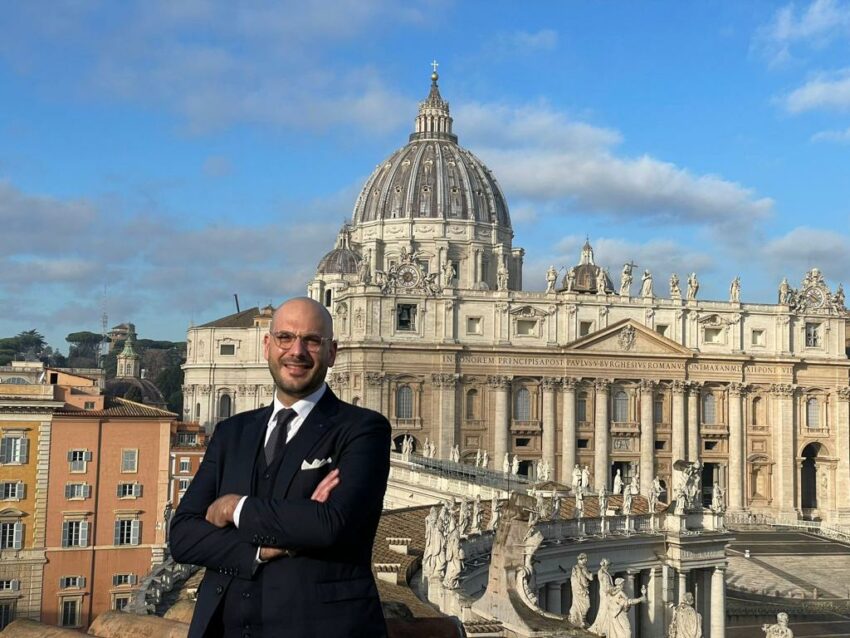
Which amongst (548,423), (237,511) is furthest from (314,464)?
(548,423)

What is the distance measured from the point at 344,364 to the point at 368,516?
62.0 metres

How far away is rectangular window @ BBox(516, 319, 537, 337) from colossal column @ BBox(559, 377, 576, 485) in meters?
3.48

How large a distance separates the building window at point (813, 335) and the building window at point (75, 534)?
48.3 metres

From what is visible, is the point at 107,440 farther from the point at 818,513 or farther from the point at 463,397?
the point at 818,513

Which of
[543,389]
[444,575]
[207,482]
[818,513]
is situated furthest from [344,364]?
[207,482]

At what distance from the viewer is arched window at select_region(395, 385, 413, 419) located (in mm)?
65062

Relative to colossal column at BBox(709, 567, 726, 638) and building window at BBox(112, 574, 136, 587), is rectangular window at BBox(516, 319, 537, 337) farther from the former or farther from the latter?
colossal column at BBox(709, 567, 726, 638)

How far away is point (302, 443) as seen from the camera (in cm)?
471

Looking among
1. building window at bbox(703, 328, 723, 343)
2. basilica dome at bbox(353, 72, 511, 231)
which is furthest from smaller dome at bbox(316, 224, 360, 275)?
building window at bbox(703, 328, 723, 343)

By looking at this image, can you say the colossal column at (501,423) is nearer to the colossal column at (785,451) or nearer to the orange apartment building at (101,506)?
the colossal column at (785,451)

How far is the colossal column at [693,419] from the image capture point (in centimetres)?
6850

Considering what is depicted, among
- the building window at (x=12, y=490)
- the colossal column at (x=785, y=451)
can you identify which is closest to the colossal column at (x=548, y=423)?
the colossal column at (x=785, y=451)

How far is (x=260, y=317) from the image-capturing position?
87.7 m

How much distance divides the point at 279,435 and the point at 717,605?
31291 millimetres
